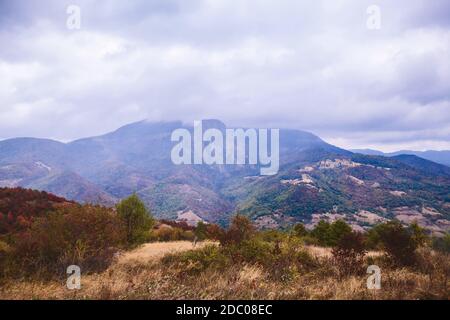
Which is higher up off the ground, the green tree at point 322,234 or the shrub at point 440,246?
the shrub at point 440,246

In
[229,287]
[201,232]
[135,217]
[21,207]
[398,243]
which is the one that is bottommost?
[201,232]

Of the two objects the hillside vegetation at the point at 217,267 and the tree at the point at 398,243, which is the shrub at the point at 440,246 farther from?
the hillside vegetation at the point at 217,267

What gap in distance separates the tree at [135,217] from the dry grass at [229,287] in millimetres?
16392

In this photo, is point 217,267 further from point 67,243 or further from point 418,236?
point 418,236

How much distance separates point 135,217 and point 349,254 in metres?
19.3

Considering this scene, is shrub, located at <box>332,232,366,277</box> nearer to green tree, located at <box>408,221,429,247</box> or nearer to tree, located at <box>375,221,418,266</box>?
tree, located at <box>375,221,418,266</box>

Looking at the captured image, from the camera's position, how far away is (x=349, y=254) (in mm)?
10656

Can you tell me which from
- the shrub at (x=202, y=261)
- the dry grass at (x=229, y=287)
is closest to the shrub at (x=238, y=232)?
the shrub at (x=202, y=261)

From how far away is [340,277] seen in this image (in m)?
9.63

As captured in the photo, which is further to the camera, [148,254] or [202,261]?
[148,254]

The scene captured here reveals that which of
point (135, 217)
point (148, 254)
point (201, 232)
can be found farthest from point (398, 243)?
point (201, 232)

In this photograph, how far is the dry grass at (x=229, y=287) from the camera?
762cm
